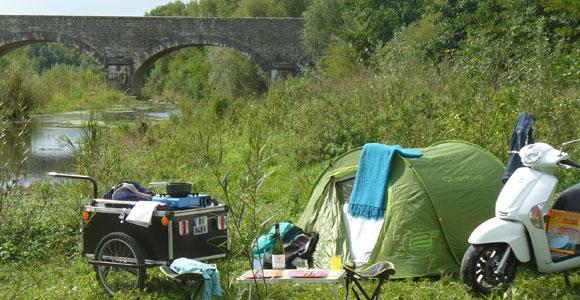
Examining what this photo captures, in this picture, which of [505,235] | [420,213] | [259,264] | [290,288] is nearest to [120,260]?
[259,264]

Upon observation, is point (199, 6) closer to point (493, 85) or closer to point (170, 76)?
point (170, 76)

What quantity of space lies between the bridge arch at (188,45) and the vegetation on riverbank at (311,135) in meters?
19.4

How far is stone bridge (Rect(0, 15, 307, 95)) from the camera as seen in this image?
38.1m

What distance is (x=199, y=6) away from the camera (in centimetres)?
Result: 6562

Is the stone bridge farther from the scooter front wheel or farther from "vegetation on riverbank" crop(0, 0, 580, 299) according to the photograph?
the scooter front wheel

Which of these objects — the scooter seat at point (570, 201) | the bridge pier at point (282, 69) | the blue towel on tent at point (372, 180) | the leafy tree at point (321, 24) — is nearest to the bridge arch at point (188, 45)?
the bridge pier at point (282, 69)

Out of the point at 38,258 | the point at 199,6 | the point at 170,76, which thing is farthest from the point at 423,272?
the point at 199,6

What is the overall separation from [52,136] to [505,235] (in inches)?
710

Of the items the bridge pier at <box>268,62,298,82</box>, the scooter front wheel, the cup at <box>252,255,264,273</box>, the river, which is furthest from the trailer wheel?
the bridge pier at <box>268,62,298,82</box>

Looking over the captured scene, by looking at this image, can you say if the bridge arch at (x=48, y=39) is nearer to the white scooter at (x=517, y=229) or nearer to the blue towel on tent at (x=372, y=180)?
the blue towel on tent at (x=372, y=180)

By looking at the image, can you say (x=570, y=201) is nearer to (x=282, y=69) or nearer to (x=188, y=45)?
(x=282, y=69)

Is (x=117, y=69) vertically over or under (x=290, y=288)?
over

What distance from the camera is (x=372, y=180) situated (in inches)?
262

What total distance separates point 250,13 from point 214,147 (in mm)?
34599
